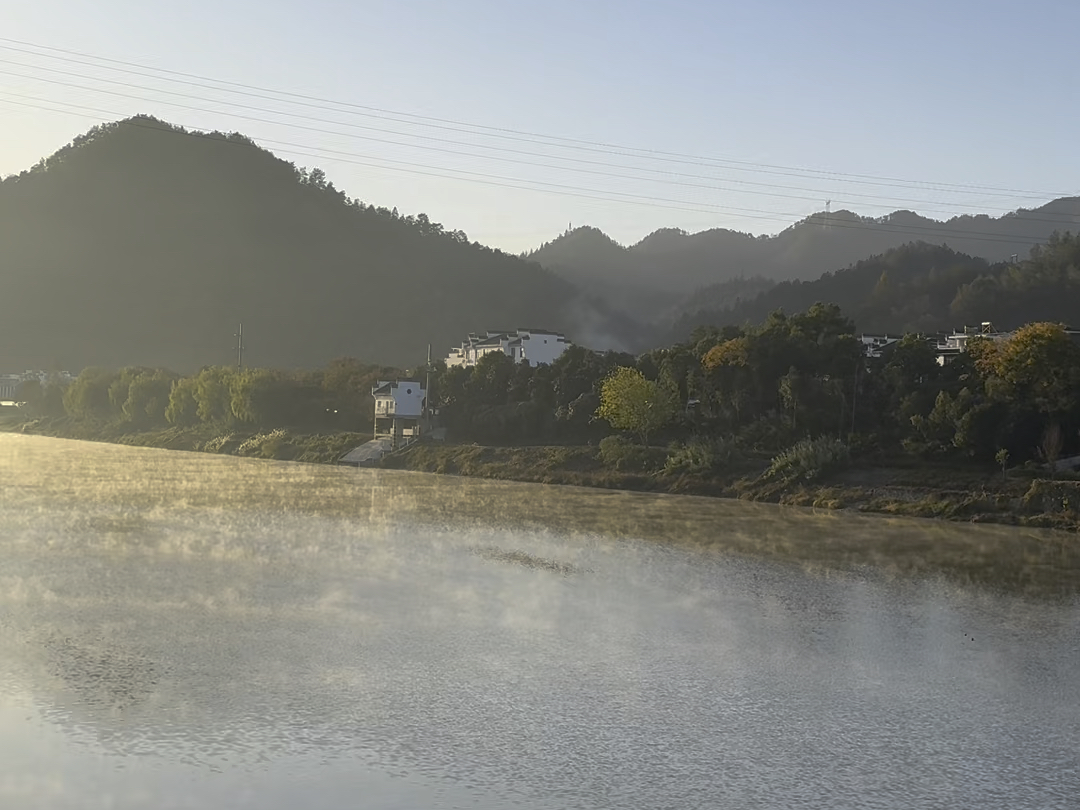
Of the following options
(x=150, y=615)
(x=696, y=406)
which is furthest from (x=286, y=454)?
(x=150, y=615)

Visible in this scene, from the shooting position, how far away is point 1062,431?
43750 mm

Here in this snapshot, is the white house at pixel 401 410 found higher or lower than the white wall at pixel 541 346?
lower

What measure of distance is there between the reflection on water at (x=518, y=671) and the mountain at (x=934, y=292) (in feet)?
248

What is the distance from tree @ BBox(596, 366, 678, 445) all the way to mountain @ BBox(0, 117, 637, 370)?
83074 mm

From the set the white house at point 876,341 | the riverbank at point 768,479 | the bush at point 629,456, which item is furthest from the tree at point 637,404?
the white house at point 876,341

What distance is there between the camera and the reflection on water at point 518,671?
10.6 m

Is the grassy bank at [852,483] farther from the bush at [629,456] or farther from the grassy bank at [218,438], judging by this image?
the grassy bank at [218,438]

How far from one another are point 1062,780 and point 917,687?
3.81 m

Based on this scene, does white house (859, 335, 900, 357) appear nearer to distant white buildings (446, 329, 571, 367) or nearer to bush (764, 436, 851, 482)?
distant white buildings (446, 329, 571, 367)

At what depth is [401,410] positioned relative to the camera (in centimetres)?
6825

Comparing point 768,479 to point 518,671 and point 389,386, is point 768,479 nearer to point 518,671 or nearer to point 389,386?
point 389,386

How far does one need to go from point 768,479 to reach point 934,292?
82290 millimetres

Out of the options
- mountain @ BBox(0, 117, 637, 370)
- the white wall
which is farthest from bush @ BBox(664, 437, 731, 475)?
mountain @ BBox(0, 117, 637, 370)

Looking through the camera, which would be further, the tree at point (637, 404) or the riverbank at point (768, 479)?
the tree at point (637, 404)
